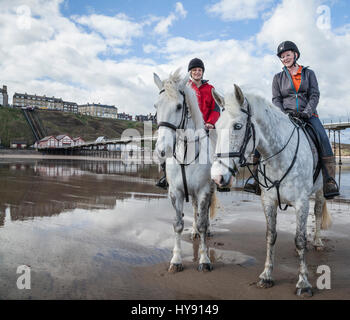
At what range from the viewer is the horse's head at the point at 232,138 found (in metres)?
2.96

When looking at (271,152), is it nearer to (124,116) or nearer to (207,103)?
(207,103)

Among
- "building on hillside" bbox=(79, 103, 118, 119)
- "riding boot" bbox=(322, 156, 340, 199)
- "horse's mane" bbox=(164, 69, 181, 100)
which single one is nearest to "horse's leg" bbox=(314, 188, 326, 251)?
"riding boot" bbox=(322, 156, 340, 199)

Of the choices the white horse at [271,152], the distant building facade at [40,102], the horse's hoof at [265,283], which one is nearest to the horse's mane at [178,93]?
the white horse at [271,152]

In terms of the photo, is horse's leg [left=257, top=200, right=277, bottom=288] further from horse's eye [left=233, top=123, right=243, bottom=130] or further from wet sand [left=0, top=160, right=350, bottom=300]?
horse's eye [left=233, top=123, right=243, bottom=130]

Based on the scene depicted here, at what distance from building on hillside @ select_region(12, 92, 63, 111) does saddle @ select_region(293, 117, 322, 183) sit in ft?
573

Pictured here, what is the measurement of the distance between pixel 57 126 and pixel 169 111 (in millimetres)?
123421

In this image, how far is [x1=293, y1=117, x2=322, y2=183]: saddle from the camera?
13.4 feet

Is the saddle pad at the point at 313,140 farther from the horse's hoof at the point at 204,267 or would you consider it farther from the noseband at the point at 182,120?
the horse's hoof at the point at 204,267

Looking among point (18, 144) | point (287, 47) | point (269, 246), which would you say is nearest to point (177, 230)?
point (269, 246)

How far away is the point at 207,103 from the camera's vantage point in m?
5.47

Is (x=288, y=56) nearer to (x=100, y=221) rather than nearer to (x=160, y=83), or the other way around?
(x=160, y=83)

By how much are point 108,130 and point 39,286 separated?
12948 centimetres

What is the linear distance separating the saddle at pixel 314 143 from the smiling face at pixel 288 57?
3.61 feet
